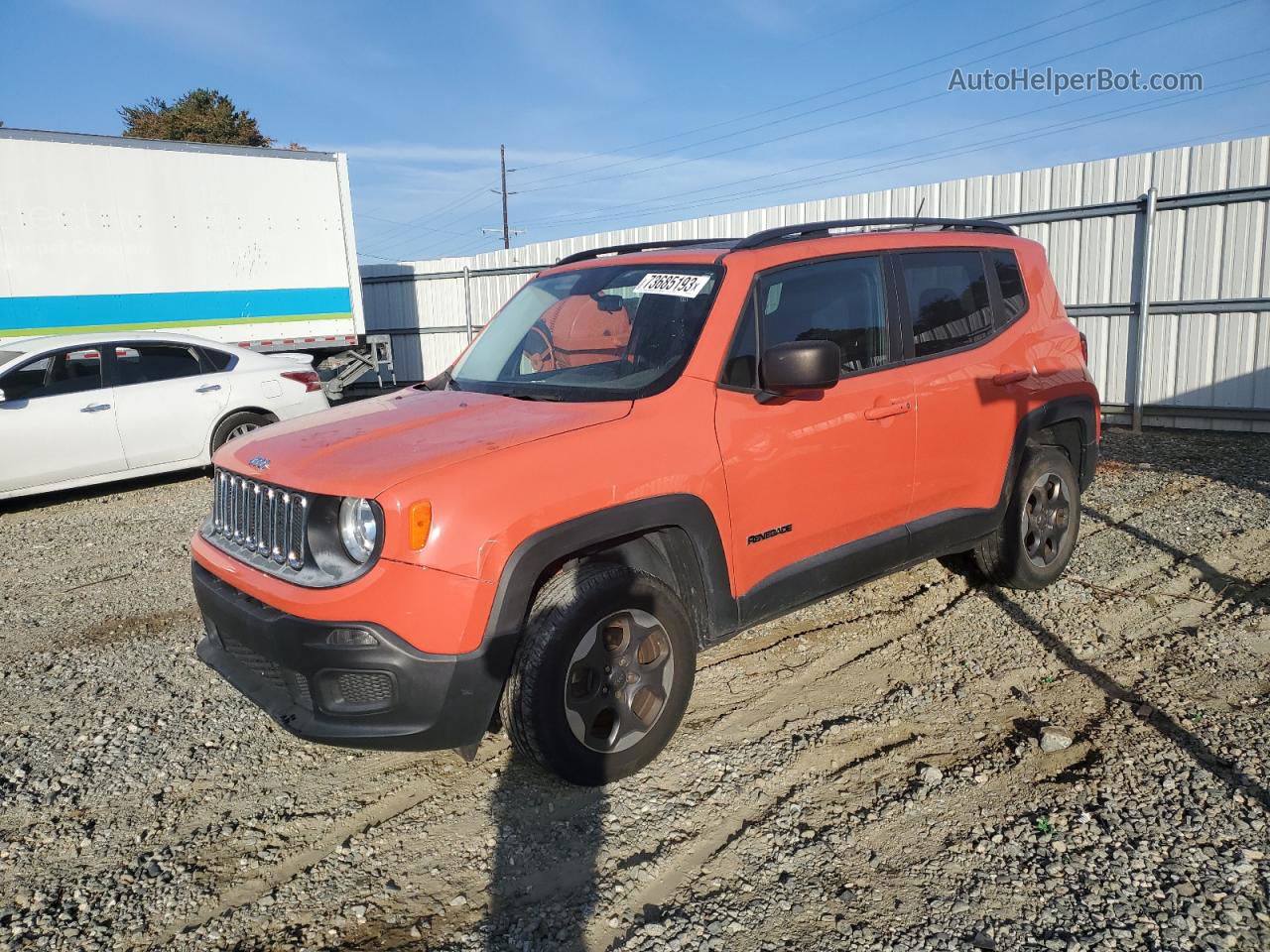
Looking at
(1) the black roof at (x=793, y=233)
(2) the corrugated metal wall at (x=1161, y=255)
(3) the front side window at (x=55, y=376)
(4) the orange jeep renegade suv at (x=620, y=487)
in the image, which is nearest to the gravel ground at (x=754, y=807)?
(4) the orange jeep renegade suv at (x=620, y=487)

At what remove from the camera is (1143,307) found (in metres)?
10.3

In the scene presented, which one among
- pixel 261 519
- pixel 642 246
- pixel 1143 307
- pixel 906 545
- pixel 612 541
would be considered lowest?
pixel 906 545

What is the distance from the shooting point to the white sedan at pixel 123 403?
7.78m

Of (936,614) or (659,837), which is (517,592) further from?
(936,614)

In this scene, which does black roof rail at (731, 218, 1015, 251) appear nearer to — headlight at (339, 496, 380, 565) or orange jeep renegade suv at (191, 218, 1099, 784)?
orange jeep renegade suv at (191, 218, 1099, 784)

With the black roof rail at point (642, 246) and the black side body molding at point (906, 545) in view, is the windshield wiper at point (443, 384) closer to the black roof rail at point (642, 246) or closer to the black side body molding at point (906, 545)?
the black roof rail at point (642, 246)

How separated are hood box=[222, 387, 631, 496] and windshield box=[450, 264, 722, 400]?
0.18 m

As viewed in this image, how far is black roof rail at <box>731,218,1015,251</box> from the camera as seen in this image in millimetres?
3900

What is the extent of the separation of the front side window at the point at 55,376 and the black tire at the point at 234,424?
3.46ft

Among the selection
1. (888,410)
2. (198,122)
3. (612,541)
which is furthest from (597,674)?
(198,122)

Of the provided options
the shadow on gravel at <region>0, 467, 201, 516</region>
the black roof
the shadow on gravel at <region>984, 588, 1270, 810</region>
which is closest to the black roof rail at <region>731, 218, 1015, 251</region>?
the black roof

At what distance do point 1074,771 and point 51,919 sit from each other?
131 inches

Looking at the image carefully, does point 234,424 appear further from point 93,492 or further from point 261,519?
point 261,519

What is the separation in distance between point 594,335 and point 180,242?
9152 mm
